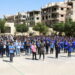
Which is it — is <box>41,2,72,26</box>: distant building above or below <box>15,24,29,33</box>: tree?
above

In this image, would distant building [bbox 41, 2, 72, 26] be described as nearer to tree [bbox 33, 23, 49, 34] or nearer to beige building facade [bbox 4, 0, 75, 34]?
beige building facade [bbox 4, 0, 75, 34]

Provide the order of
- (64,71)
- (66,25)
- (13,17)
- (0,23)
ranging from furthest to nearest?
(13,17), (0,23), (66,25), (64,71)

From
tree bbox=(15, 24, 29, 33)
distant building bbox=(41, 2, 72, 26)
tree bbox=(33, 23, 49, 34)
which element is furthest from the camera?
distant building bbox=(41, 2, 72, 26)

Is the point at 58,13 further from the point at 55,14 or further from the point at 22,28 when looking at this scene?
the point at 22,28

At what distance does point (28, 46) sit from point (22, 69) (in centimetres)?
801

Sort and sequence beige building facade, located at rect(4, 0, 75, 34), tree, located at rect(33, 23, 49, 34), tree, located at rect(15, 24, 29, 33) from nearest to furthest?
tree, located at rect(33, 23, 49, 34) < tree, located at rect(15, 24, 29, 33) < beige building facade, located at rect(4, 0, 75, 34)

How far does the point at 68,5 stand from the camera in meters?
82.3

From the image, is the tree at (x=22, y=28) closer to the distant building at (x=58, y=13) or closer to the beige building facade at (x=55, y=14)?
the beige building facade at (x=55, y=14)

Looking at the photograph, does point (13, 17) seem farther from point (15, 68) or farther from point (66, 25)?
point (15, 68)

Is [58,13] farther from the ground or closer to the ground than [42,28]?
farther from the ground

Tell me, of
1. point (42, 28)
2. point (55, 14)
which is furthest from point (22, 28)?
point (55, 14)

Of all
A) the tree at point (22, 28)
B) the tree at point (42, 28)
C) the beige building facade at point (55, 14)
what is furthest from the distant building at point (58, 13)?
the tree at point (42, 28)

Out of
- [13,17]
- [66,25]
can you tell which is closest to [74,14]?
[66,25]

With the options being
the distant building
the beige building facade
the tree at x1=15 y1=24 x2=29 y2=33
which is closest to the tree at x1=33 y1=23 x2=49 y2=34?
the tree at x1=15 y1=24 x2=29 y2=33
